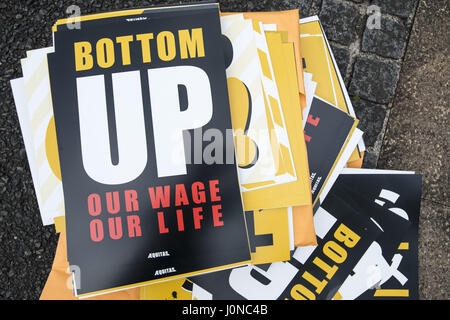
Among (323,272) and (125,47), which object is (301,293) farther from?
(125,47)

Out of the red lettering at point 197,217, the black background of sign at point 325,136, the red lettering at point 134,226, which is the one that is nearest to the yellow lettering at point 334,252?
the black background of sign at point 325,136

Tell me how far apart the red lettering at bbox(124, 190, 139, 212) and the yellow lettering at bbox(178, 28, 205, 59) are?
34 cm

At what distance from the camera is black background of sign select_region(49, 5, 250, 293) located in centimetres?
82

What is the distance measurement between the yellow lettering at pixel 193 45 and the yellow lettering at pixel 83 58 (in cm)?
21

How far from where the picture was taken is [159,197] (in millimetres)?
817

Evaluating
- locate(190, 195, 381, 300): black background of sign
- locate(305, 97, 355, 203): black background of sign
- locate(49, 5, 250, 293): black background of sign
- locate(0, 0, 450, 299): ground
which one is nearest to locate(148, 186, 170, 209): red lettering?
locate(49, 5, 250, 293): black background of sign

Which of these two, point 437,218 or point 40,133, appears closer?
point 40,133

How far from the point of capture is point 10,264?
37.6 inches

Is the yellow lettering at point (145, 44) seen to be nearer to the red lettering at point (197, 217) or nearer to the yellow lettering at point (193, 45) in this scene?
the yellow lettering at point (193, 45)

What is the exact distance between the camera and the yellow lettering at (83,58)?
0.82 metres

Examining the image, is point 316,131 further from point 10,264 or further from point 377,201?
point 10,264
